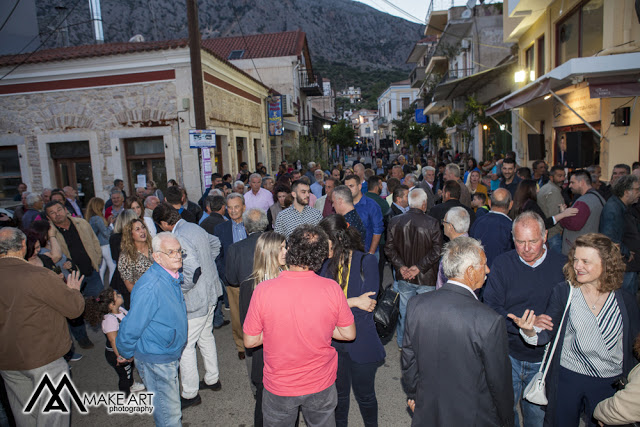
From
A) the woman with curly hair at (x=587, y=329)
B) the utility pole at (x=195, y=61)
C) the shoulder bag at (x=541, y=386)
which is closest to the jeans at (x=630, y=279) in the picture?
the woman with curly hair at (x=587, y=329)

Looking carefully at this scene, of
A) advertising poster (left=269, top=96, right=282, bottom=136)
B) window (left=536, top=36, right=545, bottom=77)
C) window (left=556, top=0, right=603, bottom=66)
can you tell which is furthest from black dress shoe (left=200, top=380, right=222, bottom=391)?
advertising poster (left=269, top=96, right=282, bottom=136)

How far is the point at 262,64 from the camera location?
27.0m

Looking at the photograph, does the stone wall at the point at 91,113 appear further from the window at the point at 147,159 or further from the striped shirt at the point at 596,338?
the striped shirt at the point at 596,338

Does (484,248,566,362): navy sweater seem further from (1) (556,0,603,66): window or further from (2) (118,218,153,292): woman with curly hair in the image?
(1) (556,0,603,66): window

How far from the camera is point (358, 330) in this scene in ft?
10.5

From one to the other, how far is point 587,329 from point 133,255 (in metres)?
4.24

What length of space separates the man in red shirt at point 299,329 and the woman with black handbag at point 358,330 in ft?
1.75

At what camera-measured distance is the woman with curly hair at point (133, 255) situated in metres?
4.58

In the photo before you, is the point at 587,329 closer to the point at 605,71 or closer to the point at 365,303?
the point at 365,303

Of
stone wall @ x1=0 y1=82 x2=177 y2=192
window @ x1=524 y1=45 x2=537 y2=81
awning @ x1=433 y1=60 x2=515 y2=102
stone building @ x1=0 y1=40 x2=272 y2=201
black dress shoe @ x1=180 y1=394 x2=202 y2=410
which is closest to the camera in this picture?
black dress shoe @ x1=180 y1=394 x2=202 y2=410

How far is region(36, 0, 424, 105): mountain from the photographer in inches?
2963

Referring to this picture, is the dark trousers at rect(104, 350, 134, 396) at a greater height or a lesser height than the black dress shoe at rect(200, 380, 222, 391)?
greater

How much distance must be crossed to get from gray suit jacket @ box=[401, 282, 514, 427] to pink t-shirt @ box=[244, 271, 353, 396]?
0.51m

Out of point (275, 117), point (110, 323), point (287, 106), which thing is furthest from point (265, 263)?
point (287, 106)
